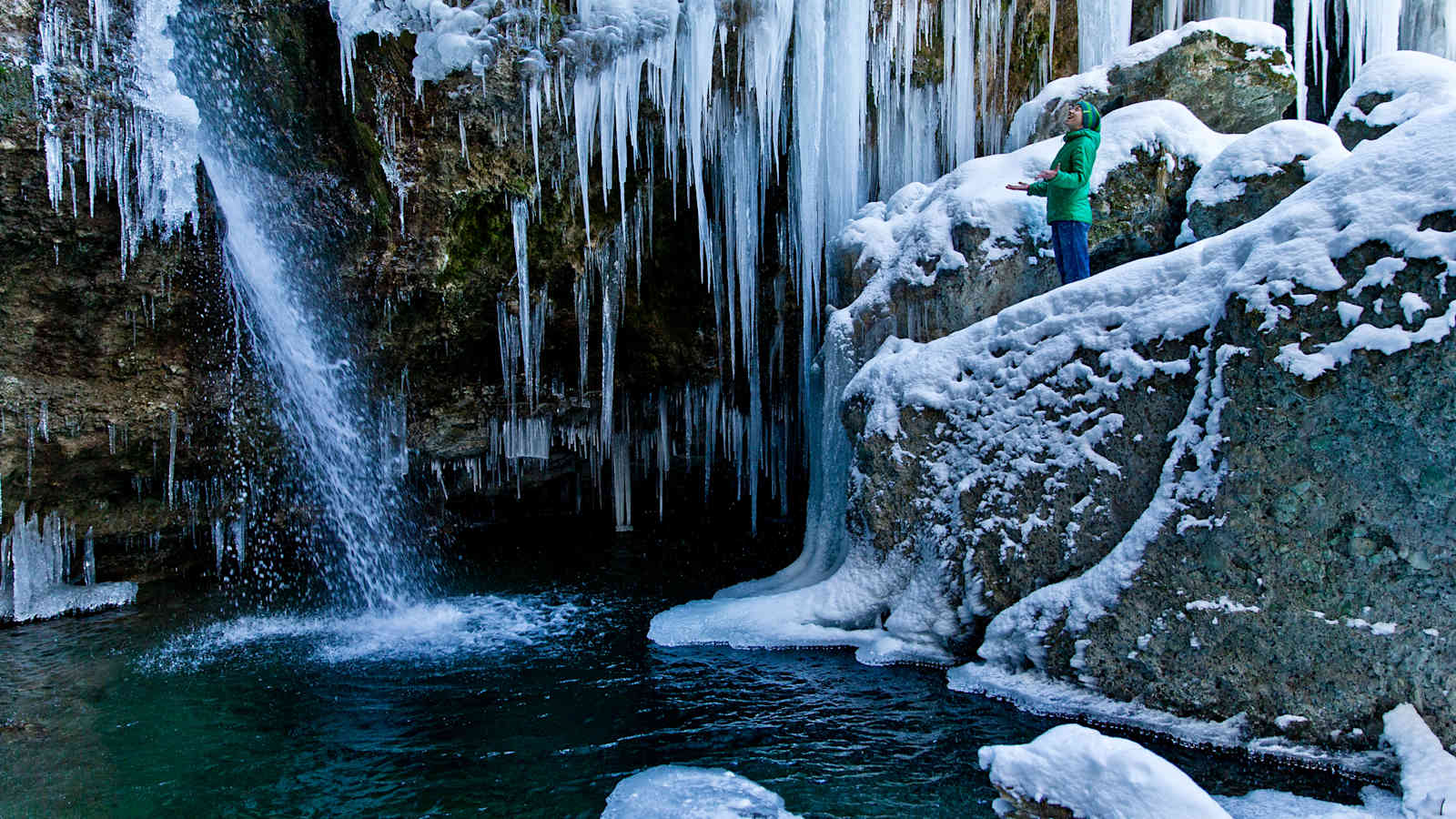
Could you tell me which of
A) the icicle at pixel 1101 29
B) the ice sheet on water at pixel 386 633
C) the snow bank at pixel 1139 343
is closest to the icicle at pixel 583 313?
the ice sheet on water at pixel 386 633

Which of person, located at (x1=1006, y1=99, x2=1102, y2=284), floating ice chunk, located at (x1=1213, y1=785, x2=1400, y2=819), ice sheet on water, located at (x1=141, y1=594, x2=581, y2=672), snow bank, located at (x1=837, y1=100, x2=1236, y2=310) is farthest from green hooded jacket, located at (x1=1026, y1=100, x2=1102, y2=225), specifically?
ice sheet on water, located at (x1=141, y1=594, x2=581, y2=672)

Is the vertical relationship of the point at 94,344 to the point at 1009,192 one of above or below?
below

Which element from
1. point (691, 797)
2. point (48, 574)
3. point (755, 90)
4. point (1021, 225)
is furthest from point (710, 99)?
point (48, 574)

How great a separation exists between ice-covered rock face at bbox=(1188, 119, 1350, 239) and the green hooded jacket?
3.98ft

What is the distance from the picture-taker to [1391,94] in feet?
25.2

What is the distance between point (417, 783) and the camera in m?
4.99

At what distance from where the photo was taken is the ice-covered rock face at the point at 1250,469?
457 centimetres

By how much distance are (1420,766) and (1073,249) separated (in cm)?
426

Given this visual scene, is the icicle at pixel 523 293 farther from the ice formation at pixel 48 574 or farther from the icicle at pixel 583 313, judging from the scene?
the ice formation at pixel 48 574

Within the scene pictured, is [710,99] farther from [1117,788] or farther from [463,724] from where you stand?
[1117,788]

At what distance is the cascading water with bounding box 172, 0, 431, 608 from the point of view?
25.4 ft

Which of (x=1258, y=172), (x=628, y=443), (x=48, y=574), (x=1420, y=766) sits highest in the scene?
(x=1258, y=172)

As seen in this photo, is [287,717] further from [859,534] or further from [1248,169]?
[1248,169]

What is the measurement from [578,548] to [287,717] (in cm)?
709
